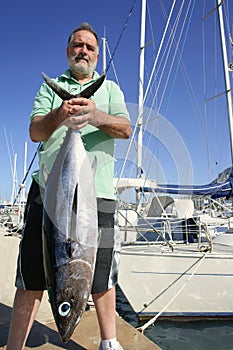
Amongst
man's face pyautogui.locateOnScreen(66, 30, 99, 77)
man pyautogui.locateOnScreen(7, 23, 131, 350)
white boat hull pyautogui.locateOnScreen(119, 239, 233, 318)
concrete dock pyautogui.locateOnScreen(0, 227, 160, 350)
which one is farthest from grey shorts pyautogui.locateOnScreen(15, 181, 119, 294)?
white boat hull pyautogui.locateOnScreen(119, 239, 233, 318)

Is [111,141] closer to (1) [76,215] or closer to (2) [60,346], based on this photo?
(1) [76,215]

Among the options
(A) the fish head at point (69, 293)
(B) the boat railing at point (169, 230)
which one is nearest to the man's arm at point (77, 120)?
(A) the fish head at point (69, 293)

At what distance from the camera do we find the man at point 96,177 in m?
1.79

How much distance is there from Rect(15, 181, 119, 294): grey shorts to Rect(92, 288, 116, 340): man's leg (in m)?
0.05

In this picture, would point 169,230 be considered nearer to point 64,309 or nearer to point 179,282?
point 179,282

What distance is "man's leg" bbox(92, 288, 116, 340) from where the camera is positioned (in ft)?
6.28

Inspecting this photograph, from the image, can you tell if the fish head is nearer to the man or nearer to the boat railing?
the man

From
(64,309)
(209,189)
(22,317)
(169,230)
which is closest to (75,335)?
(22,317)

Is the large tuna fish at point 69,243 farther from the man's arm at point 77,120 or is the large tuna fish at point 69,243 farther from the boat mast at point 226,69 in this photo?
the boat mast at point 226,69

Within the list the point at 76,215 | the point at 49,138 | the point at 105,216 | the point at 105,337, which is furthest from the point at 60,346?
the point at 49,138

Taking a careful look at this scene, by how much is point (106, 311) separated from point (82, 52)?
5.14ft

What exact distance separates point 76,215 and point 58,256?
207 mm

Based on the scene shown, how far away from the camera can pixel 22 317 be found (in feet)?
5.86

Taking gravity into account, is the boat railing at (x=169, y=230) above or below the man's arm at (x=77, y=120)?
below
